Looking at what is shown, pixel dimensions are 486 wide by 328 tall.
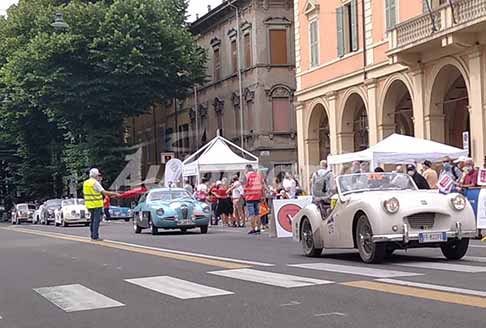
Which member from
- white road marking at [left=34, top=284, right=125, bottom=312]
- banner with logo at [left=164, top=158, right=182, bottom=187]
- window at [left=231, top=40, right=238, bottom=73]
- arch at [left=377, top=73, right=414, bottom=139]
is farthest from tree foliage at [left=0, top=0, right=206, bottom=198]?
white road marking at [left=34, top=284, right=125, bottom=312]

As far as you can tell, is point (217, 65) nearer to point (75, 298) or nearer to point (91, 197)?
point (91, 197)

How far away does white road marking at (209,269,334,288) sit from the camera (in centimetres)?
1113

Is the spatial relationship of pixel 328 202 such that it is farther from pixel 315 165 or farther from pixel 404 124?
pixel 315 165

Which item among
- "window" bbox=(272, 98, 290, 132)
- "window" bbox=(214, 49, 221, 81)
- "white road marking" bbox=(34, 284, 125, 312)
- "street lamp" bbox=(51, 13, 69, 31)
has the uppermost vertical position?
"street lamp" bbox=(51, 13, 69, 31)

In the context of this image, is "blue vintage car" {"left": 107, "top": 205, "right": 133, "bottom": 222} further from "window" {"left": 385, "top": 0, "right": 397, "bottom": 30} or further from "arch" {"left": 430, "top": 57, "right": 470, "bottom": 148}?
"arch" {"left": 430, "top": 57, "right": 470, "bottom": 148}

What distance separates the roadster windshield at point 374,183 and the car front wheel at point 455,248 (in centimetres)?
115

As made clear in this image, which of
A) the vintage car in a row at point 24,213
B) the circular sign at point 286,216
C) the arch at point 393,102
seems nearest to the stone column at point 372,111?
the arch at point 393,102

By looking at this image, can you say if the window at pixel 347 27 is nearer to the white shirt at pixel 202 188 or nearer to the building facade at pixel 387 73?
the building facade at pixel 387 73

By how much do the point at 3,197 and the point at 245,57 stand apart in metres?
35.1

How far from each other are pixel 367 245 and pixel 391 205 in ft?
2.58

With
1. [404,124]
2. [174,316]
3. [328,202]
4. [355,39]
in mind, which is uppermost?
[355,39]

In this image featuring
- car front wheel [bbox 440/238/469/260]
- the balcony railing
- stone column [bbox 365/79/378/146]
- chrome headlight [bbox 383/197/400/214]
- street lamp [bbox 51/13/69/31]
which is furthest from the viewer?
street lamp [bbox 51/13/69/31]

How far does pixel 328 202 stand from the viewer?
51.1 feet

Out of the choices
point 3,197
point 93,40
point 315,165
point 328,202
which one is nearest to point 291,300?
point 328,202
